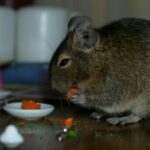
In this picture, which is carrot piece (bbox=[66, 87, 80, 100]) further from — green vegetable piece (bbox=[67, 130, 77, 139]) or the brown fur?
green vegetable piece (bbox=[67, 130, 77, 139])

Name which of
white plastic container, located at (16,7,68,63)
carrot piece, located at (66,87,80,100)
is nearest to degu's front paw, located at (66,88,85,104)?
carrot piece, located at (66,87,80,100)

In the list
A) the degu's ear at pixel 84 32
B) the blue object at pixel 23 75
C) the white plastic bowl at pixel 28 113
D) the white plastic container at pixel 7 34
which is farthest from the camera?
the white plastic container at pixel 7 34

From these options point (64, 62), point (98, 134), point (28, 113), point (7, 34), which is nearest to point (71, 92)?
point (64, 62)

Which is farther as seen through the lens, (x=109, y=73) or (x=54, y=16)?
(x=54, y=16)

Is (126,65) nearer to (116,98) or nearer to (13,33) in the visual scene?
(116,98)

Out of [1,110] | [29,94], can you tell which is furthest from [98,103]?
[29,94]

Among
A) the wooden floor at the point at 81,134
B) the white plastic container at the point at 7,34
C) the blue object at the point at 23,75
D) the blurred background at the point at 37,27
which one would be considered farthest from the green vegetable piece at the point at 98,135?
the white plastic container at the point at 7,34

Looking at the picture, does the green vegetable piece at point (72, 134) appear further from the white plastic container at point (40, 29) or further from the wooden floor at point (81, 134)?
the white plastic container at point (40, 29)
